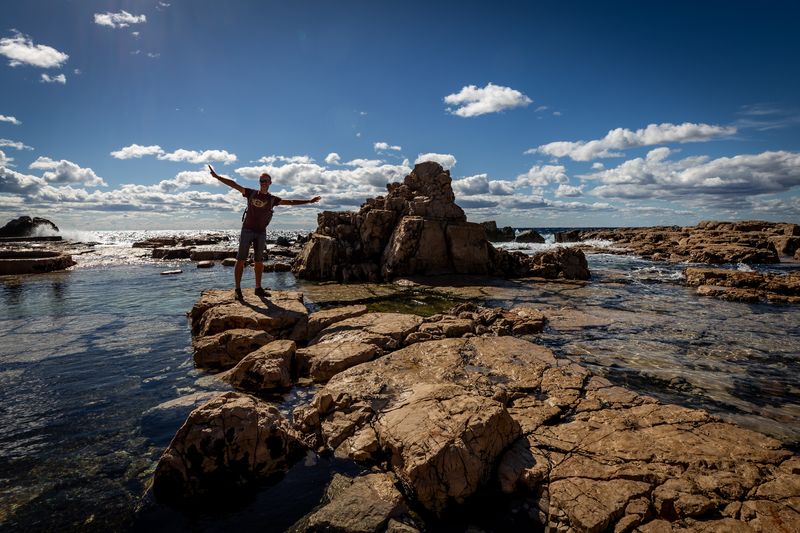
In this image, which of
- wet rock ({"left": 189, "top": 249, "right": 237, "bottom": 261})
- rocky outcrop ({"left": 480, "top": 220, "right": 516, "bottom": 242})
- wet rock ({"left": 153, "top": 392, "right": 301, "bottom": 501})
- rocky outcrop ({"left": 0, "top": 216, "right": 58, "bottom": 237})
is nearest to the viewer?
wet rock ({"left": 153, "top": 392, "right": 301, "bottom": 501})

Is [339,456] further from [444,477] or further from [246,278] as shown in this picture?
[246,278]

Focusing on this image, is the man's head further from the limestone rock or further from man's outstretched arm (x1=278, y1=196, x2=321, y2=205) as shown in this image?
the limestone rock

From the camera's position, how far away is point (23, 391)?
6.89 metres

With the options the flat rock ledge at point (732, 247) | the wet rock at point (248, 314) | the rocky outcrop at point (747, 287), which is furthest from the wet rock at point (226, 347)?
the flat rock ledge at point (732, 247)

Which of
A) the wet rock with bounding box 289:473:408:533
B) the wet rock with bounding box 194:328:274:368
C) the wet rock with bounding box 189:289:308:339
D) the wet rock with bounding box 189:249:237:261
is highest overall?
the wet rock with bounding box 189:249:237:261

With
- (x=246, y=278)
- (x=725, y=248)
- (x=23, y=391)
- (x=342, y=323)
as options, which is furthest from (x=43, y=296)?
(x=725, y=248)

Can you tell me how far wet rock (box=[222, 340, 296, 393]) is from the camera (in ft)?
23.9

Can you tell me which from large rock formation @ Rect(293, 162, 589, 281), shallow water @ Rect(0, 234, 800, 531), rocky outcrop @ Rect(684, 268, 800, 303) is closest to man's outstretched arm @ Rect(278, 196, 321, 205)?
shallow water @ Rect(0, 234, 800, 531)

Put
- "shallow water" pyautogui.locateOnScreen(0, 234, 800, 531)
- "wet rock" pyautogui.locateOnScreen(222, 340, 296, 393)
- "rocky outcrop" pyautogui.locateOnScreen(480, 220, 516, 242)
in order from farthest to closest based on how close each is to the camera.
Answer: "rocky outcrop" pyautogui.locateOnScreen(480, 220, 516, 242) → "wet rock" pyautogui.locateOnScreen(222, 340, 296, 393) → "shallow water" pyautogui.locateOnScreen(0, 234, 800, 531)

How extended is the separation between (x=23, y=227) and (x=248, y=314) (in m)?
118

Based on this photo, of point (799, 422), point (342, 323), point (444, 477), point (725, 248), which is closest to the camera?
point (444, 477)

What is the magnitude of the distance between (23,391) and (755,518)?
10937mm

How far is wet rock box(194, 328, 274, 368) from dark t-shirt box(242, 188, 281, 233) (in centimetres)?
433

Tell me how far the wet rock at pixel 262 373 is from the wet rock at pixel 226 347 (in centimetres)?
94
